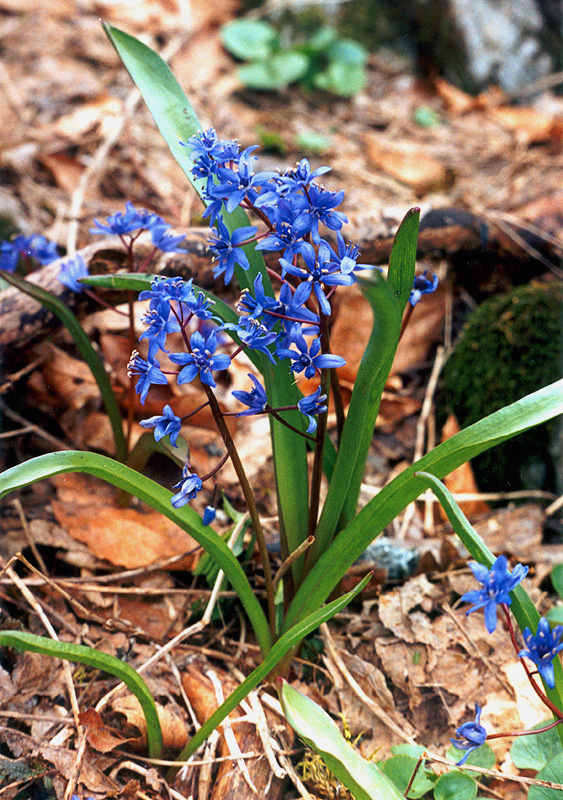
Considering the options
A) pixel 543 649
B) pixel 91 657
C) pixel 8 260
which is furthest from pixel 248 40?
pixel 543 649

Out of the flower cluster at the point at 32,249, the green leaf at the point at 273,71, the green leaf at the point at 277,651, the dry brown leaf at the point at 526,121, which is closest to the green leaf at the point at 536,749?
the green leaf at the point at 277,651

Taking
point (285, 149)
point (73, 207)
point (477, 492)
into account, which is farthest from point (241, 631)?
point (285, 149)

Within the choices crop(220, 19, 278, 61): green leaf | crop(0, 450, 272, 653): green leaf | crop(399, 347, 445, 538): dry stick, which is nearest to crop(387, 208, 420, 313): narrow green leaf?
crop(0, 450, 272, 653): green leaf

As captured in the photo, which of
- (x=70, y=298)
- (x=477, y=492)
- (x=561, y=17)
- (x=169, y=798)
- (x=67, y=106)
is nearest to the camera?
(x=169, y=798)

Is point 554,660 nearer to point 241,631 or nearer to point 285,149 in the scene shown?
point 241,631

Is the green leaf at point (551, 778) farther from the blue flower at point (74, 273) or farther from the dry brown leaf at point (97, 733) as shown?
the blue flower at point (74, 273)

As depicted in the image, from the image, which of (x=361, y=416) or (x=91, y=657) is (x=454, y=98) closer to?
(x=361, y=416)
